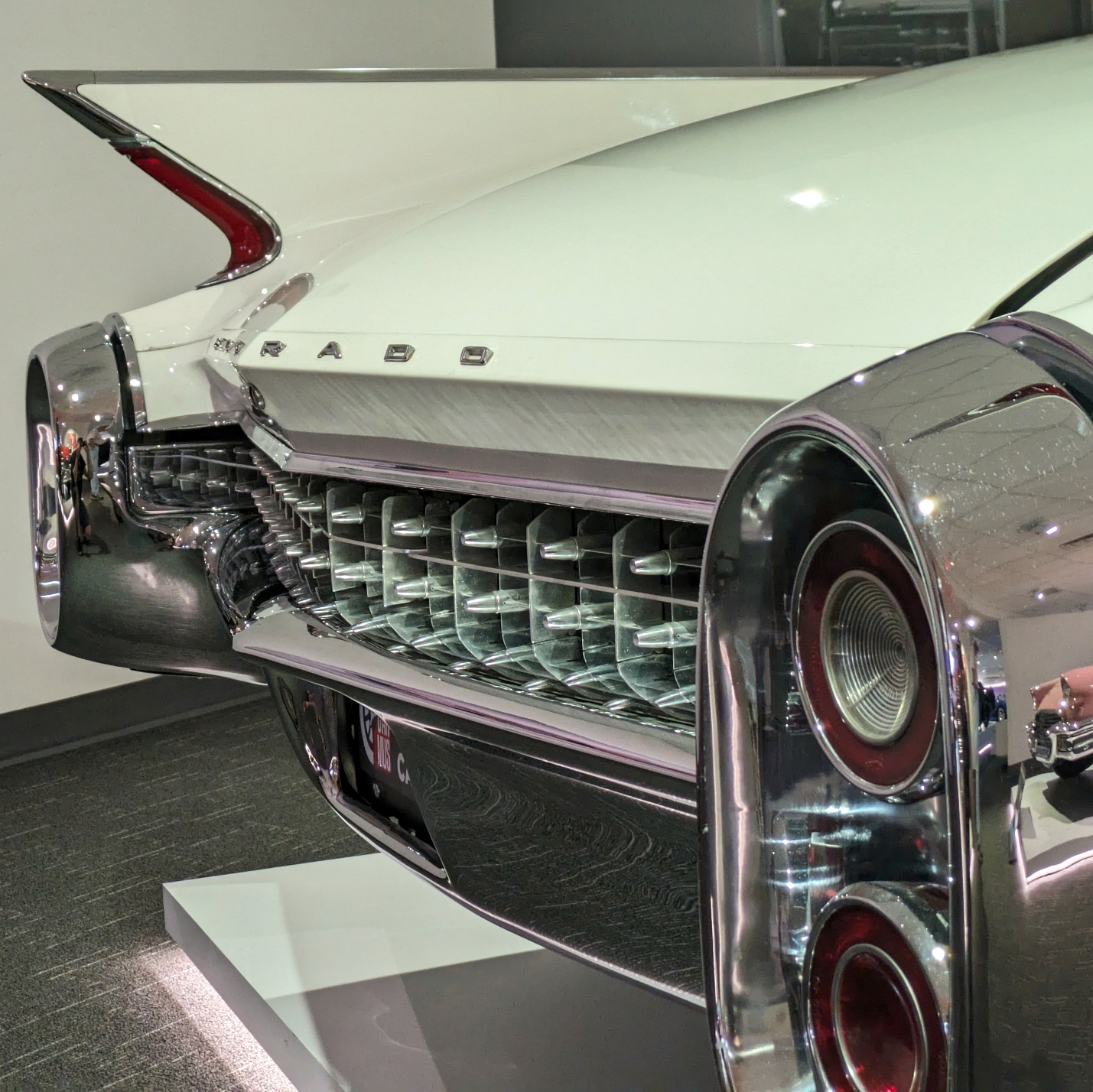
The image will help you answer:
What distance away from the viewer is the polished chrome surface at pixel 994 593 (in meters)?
0.53

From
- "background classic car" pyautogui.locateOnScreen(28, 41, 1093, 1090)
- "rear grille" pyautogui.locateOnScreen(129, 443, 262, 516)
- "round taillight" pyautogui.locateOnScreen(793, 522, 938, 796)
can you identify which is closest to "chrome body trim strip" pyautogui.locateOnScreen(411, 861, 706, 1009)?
"background classic car" pyautogui.locateOnScreen(28, 41, 1093, 1090)

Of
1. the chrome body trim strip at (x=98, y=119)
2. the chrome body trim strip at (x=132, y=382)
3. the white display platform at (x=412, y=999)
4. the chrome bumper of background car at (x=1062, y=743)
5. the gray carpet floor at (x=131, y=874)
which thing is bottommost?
the gray carpet floor at (x=131, y=874)

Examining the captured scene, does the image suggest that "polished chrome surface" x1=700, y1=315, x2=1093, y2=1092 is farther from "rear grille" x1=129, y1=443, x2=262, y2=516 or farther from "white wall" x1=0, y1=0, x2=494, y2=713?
"white wall" x1=0, y1=0, x2=494, y2=713

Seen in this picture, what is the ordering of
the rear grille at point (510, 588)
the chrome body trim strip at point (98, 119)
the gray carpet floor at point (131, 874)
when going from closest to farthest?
1. the rear grille at point (510, 588)
2. the chrome body trim strip at point (98, 119)
3. the gray carpet floor at point (131, 874)

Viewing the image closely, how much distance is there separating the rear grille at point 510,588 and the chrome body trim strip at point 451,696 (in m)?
0.02

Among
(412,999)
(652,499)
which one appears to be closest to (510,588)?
(652,499)

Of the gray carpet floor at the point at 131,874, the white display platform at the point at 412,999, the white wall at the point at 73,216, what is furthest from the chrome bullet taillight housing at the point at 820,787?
the white wall at the point at 73,216

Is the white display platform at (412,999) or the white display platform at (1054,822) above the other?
the white display platform at (1054,822)

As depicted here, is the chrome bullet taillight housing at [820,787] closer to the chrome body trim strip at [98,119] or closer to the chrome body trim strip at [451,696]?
the chrome body trim strip at [451,696]

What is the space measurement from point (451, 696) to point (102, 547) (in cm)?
65

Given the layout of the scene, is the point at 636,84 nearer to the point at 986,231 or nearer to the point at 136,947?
the point at 986,231

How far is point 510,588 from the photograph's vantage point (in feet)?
3.66

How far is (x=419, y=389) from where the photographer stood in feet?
3.30

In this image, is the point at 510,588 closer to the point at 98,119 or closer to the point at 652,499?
the point at 652,499
